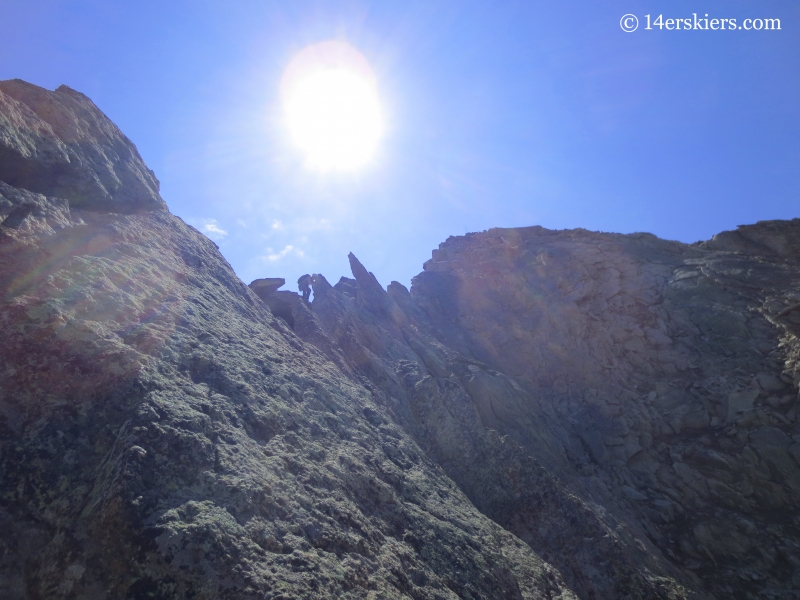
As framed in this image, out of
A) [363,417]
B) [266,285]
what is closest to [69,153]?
[363,417]

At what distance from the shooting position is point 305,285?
24.2 meters

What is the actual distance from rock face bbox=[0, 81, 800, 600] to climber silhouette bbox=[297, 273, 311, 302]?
3.02 feet

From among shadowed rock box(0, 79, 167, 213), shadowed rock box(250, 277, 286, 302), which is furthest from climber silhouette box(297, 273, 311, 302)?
shadowed rock box(0, 79, 167, 213)

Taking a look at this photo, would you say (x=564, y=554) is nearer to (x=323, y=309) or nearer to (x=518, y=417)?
(x=518, y=417)

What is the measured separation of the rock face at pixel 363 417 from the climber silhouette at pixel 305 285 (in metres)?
0.92

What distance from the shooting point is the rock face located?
243 inches

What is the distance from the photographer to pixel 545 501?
12641 millimetres

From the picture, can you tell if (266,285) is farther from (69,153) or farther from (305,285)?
Answer: (69,153)

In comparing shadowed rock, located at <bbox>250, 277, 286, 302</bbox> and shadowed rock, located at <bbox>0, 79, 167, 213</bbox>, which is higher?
shadowed rock, located at <bbox>250, 277, 286, 302</bbox>

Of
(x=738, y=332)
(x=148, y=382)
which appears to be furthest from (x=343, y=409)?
(x=738, y=332)

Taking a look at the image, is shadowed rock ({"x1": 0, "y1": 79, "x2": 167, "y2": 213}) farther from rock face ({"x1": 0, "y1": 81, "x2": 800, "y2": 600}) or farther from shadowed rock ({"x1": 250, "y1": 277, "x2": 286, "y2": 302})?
shadowed rock ({"x1": 250, "y1": 277, "x2": 286, "y2": 302})

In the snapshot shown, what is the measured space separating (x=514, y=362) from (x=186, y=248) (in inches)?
585

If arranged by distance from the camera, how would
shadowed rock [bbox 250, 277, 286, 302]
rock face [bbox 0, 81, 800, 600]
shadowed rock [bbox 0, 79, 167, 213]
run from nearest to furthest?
rock face [bbox 0, 81, 800, 600] → shadowed rock [bbox 0, 79, 167, 213] → shadowed rock [bbox 250, 277, 286, 302]

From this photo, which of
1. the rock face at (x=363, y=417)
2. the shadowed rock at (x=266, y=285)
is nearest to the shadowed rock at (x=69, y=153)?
the rock face at (x=363, y=417)
